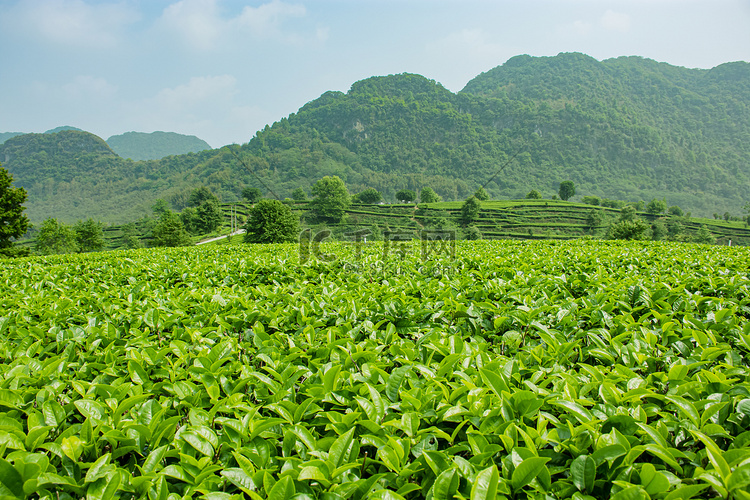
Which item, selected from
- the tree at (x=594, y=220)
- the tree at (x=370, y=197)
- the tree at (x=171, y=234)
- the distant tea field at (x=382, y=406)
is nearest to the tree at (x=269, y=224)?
the tree at (x=171, y=234)

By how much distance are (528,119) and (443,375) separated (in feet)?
515

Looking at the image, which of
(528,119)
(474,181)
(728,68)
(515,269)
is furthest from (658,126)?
(515,269)

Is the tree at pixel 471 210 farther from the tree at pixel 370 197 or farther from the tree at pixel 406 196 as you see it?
the tree at pixel 406 196

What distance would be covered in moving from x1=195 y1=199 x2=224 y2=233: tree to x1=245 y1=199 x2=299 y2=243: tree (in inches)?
1130

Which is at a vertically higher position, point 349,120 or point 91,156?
point 349,120

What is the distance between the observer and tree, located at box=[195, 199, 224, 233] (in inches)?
2485

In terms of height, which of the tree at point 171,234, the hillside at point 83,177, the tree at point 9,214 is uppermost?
the hillside at point 83,177

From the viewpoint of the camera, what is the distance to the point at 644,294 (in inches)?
99.7

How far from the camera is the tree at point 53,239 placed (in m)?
43.6

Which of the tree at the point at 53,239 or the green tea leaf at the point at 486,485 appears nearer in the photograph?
the green tea leaf at the point at 486,485

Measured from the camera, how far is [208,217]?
63.6 meters

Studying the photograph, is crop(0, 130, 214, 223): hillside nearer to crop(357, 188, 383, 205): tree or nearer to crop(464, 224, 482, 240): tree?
crop(357, 188, 383, 205): tree

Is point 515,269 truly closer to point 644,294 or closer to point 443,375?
point 644,294

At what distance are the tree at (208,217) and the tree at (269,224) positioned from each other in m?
28.7
